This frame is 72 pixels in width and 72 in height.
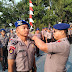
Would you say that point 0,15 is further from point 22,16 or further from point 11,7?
point 22,16

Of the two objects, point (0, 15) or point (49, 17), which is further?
point (0, 15)

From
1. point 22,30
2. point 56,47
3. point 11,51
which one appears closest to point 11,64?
point 11,51

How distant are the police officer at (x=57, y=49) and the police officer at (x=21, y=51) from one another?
9.8 inches

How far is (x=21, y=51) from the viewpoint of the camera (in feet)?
5.99

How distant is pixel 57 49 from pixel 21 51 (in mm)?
671

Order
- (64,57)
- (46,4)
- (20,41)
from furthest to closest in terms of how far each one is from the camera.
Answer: (46,4)
(20,41)
(64,57)

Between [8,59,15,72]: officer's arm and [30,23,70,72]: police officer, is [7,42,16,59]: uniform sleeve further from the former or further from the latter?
[30,23,70,72]: police officer

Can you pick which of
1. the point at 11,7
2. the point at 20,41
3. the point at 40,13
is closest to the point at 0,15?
the point at 11,7

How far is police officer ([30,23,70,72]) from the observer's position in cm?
164

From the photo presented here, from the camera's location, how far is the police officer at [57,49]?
64.4 inches

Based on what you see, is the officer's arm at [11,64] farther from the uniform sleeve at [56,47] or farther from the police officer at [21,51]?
the uniform sleeve at [56,47]

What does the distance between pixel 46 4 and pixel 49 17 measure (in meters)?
6.76

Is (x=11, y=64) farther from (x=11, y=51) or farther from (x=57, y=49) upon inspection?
(x=57, y=49)

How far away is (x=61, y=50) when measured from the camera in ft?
5.50
